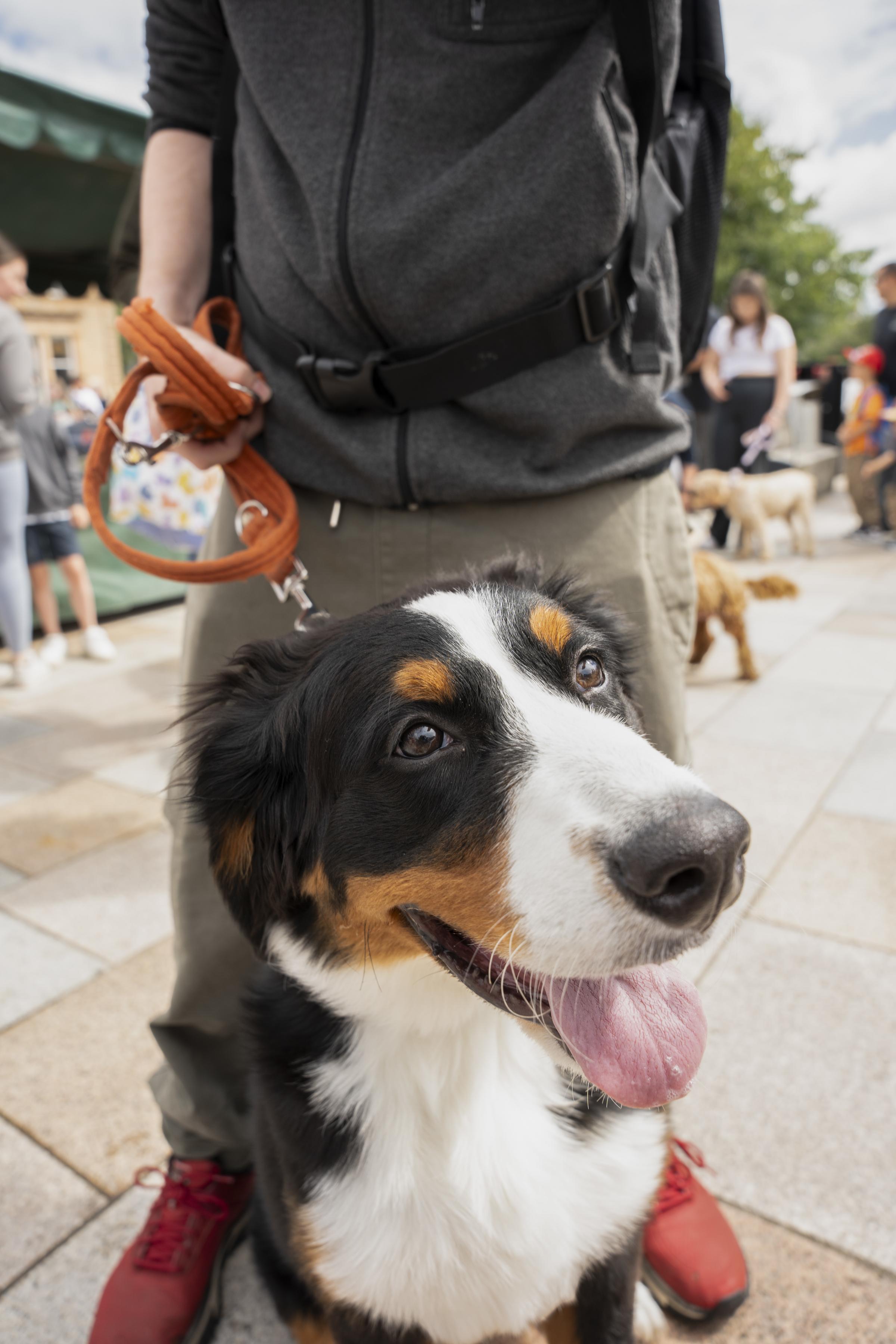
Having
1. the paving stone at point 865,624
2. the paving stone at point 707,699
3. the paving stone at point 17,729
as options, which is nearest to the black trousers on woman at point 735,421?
the paving stone at point 865,624

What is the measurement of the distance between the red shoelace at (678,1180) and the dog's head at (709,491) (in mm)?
7392

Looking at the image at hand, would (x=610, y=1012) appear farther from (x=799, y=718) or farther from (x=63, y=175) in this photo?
(x=63, y=175)

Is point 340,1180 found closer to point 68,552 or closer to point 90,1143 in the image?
point 90,1143

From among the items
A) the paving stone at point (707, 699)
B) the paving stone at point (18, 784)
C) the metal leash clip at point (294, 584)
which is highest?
the metal leash clip at point (294, 584)

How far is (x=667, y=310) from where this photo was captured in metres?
1.73

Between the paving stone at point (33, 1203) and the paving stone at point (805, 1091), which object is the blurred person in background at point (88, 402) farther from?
the paving stone at point (805, 1091)

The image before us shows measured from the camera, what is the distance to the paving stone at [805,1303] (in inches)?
66.1

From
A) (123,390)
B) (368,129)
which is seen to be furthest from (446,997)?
(368,129)

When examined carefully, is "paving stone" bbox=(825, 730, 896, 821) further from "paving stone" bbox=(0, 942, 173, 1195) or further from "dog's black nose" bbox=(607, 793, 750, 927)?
"dog's black nose" bbox=(607, 793, 750, 927)

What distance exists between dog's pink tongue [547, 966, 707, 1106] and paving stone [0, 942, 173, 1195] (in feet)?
4.77

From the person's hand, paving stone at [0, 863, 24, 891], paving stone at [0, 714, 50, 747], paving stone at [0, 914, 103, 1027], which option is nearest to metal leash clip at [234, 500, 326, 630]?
the person's hand

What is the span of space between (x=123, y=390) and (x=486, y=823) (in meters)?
1.14

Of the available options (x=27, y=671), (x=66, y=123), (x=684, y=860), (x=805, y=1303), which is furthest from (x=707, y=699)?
(x=66, y=123)

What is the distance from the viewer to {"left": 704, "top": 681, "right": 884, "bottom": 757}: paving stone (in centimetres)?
470
